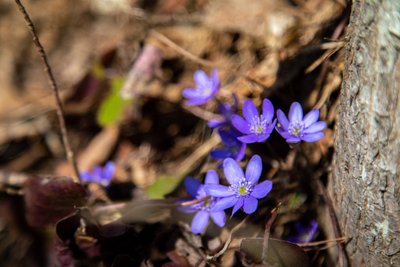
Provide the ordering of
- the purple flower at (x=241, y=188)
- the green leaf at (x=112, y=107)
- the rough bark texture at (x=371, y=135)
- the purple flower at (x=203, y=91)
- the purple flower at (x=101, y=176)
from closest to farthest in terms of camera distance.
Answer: the rough bark texture at (x=371, y=135)
the purple flower at (x=241, y=188)
the purple flower at (x=203, y=91)
the purple flower at (x=101, y=176)
the green leaf at (x=112, y=107)

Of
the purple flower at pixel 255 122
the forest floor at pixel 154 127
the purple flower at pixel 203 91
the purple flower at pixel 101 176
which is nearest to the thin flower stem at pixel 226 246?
the forest floor at pixel 154 127

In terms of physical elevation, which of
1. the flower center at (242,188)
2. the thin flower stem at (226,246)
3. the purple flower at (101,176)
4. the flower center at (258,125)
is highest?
the flower center at (258,125)

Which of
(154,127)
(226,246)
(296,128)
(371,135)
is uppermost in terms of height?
(371,135)

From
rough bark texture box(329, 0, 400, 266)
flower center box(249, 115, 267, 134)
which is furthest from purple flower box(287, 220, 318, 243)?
flower center box(249, 115, 267, 134)

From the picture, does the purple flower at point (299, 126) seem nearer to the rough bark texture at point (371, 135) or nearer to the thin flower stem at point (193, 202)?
the rough bark texture at point (371, 135)

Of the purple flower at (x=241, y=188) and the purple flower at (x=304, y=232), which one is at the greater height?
the purple flower at (x=241, y=188)

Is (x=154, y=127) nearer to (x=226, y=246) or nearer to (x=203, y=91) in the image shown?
(x=203, y=91)

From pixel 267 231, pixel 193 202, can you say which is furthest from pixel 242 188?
pixel 193 202

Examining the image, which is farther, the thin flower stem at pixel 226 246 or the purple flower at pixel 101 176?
the purple flower at pixel 101 176
